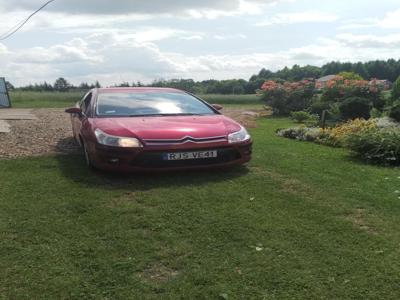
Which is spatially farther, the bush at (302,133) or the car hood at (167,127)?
the bush at (302,133)

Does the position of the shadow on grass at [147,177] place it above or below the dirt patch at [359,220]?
above

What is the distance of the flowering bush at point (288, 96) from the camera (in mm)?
20219

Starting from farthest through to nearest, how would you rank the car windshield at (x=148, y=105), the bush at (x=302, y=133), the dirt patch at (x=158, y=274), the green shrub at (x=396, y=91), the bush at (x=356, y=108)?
1. the green shrub at (x=396, y=91)
2. the bush at (x=356, y=108)
3. the bush at (x=302, y=133)
4. the car windshield at (x=148, y=105)
5. the dirt patch at (x=158, y=274)

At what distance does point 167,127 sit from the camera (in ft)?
20.0

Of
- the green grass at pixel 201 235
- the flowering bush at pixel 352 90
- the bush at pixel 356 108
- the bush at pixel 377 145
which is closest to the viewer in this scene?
the green grass at pixel 201 235

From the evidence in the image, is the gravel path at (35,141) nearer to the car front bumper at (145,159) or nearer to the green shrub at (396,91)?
the car front bumper at (145,159)

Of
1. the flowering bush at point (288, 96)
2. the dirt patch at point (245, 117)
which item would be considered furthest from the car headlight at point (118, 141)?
the flowering bush at point (288, 96)

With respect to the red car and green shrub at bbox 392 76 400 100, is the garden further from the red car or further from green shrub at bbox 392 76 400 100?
the red car

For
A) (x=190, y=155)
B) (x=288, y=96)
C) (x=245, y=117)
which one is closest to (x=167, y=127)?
(x=190, y=155)

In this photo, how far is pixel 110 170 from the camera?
5918 mm

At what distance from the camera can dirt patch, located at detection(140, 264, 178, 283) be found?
3.31 meters

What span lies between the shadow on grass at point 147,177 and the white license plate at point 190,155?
24 cm

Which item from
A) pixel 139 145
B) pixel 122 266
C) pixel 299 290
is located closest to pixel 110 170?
pixel 139 145

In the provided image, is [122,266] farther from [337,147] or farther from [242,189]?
[337,147]
